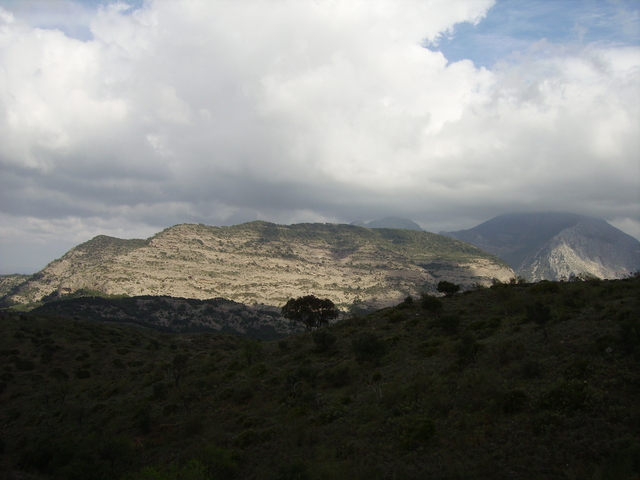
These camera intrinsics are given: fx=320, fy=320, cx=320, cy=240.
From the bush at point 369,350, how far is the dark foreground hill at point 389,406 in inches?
7.4

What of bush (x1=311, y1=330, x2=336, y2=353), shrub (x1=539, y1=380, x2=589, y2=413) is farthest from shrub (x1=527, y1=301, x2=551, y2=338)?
bush (x1=311, y1=330, x2=336, y2=353)

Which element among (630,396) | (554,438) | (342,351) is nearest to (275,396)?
(342,351)

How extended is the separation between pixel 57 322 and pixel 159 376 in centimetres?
4345

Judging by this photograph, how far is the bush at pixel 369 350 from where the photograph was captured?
92.1 feet

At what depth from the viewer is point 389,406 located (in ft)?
62.7

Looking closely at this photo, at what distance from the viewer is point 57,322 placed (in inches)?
2608

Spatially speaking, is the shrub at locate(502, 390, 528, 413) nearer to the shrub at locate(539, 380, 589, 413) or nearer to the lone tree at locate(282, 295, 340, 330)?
the shrub at locate(539, 380, 589, 413)

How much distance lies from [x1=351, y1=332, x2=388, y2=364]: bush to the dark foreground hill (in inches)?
7.4

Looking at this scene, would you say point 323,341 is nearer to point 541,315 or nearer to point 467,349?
point 467,349

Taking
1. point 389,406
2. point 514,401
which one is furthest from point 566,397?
point 389,406

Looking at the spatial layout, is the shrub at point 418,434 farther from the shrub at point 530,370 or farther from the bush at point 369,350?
the bush at point 369,350

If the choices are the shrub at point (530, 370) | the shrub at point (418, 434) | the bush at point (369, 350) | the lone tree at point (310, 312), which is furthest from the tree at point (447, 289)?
the shrub at point (418, 434)

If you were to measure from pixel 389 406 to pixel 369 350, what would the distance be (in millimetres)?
9442

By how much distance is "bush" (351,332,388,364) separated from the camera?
28062 mm
